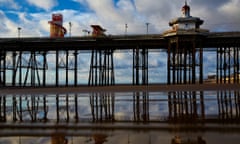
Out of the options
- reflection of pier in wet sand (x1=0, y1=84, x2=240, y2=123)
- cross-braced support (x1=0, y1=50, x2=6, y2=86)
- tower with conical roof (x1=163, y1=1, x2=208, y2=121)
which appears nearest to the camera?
reflection of pier in wet sand (x1=0, y1=84, x2=240, y2=123)

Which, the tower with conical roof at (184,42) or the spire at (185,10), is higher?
the spire at (185,10)

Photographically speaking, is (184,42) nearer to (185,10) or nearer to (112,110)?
(185,10)

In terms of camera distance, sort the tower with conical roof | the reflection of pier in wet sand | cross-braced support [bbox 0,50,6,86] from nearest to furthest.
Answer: the reflection of pier in wet sand, the tower with conical roof, cross-braced support [bbox 0,50,6,86]

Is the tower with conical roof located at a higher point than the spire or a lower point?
lower

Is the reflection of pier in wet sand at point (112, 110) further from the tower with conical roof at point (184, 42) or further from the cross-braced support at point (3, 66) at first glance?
the cross-braced support at point (3, 66)

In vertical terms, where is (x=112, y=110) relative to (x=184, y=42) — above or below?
below

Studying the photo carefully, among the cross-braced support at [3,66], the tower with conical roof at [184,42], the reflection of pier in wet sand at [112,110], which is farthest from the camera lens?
the cross-braced support at [3,66]

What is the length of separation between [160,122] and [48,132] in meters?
2.79

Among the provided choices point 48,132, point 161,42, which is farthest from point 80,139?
point 161,42

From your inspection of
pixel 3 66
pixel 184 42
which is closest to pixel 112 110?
pixel 184 42

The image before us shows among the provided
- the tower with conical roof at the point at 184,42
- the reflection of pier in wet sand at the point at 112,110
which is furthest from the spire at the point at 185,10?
the reflection of pier in wet sand at the point at 112,110

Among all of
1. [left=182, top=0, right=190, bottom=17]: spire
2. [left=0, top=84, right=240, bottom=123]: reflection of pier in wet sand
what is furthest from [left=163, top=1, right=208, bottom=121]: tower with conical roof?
[left=0, top=84, right=240, bottom=123]: reflection of pier in wet sand

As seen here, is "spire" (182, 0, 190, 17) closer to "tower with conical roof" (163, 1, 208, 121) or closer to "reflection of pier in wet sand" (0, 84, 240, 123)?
"tower with conical roof" (163, 1, 208, 121)

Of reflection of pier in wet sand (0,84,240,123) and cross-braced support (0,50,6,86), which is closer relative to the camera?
reflection of pier in wet sand (0,84,240,123)
